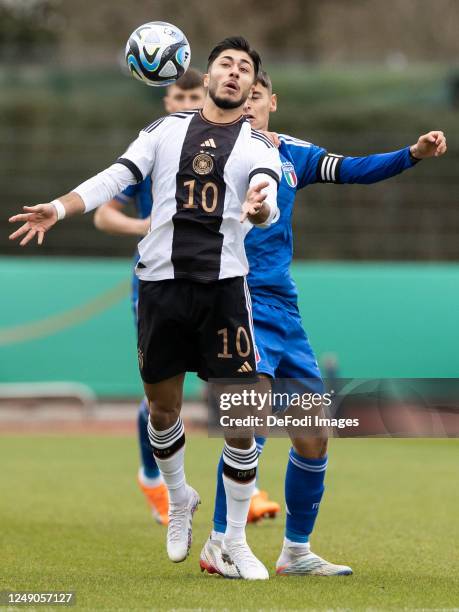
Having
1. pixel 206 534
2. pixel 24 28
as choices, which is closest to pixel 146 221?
pixel 206 534

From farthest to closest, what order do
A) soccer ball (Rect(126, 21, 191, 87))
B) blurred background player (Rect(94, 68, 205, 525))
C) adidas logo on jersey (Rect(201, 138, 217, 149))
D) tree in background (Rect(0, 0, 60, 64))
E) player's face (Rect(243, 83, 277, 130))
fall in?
tree in background (Rect(0, 0, 60, 64)) < blurred background player (Rect(94, 68, 205, 525)) < player's face (Rect(243, 83, 277, 130)) < soccer ball (Rect(126, 21, 191, 87)) < adidas logo on jersey (Rect(201, 138, 217, 149))

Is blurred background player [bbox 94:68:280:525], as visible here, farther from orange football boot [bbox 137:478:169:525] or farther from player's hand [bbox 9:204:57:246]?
player's hand [bbox 9:204:57:246]

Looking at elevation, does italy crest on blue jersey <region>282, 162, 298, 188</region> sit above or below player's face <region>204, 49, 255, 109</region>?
below

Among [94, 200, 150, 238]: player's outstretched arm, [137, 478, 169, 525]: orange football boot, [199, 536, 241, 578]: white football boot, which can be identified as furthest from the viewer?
[137, 478, 169, 525]: orange football boot

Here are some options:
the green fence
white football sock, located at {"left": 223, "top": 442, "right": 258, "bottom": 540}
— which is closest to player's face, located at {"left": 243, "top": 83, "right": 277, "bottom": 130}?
white football sock, located at {"left": 223, "top": 442, "right": 258, "bottom": 540}

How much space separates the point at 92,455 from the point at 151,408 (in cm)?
767

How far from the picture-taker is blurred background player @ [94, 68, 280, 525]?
7715mm

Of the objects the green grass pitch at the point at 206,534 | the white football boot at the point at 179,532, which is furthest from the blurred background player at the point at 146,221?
the white football boot at the point at 179,532

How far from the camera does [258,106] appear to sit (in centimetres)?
620

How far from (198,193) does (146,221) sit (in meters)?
2.32

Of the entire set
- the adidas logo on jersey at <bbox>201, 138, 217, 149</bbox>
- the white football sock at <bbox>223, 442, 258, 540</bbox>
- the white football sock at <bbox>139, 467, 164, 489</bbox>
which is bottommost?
the white football sock at <bbox>139, 467, 164, 489</bbox>

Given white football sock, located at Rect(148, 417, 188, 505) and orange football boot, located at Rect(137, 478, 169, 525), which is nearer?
white football sock, located at Rect(148, 417, 188, 505)

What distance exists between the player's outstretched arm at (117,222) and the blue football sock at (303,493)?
2226 millimetres
